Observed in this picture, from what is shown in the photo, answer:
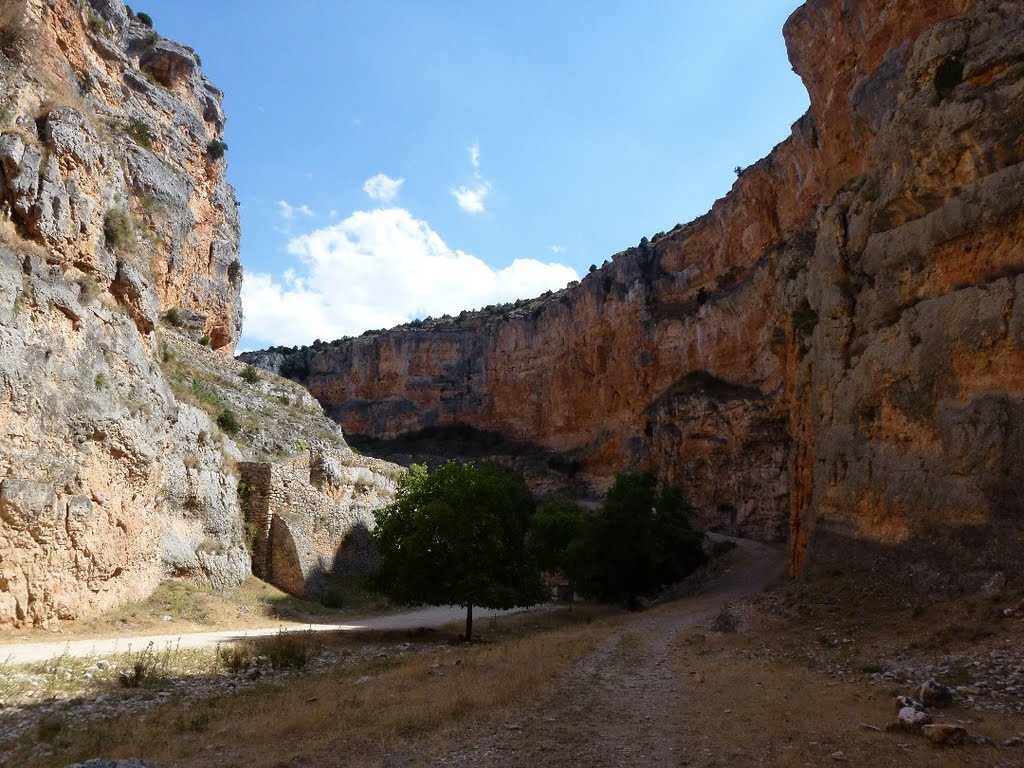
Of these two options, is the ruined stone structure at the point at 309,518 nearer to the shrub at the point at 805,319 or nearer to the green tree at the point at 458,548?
the green tree at the point at 458,548

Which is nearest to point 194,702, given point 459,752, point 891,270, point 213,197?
point 459,752

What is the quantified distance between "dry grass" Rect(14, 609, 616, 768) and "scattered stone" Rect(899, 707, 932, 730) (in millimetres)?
4317

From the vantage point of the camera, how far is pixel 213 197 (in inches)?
1415

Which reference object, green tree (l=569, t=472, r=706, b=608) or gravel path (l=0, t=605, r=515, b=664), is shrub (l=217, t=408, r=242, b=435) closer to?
gravel path (l=0, t=605, r=515, b=664)

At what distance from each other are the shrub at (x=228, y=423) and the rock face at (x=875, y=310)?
792 inches

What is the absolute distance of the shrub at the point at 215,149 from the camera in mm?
35719

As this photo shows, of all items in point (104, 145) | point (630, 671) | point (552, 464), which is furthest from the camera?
point (552, 464)

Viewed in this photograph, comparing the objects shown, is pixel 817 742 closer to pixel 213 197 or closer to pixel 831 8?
pixel 831 8

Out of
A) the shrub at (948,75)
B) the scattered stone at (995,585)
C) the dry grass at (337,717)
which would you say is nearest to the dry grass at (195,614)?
the dry grass at (337,717)

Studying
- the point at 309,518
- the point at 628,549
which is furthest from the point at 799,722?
the point at 309,518

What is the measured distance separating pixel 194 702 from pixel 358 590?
50.8 ft

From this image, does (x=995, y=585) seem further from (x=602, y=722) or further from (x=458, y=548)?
(x=458, y=548)

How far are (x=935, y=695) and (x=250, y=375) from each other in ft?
98.3

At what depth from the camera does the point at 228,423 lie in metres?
26.4
